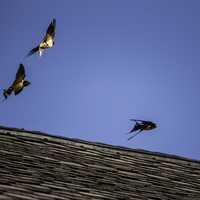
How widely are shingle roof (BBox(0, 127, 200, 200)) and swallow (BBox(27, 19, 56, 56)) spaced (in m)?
1.45

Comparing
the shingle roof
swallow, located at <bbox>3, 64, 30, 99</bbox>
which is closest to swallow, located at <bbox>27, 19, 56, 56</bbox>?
swallow, located at <bbox>3, 64, 30, 99</bbox>

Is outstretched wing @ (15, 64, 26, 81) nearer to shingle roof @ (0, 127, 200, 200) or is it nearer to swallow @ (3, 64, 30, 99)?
swallow @ (3, 64, 30, 99)

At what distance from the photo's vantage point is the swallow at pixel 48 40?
6629 millimetres

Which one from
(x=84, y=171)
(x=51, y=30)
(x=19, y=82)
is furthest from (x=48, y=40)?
(x=84, y=171)

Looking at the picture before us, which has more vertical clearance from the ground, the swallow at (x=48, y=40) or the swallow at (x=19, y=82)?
the swallow at (x=48, y=40)

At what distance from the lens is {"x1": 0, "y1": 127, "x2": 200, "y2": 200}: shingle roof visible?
13.3 ft

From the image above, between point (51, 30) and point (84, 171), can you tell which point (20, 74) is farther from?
point (84, 171)

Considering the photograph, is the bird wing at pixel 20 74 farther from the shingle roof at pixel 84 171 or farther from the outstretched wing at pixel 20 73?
the shingle roof at pixel 84 171

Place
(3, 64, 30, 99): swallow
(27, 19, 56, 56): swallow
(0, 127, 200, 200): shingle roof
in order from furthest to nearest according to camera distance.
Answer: (3, 64, 30, 99): swallow → (27, 19, 56, 56): swallow → (0, 127, 200, 200): shingle roof

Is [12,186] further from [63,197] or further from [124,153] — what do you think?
[124,153]

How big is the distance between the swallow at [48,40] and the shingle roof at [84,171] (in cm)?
145

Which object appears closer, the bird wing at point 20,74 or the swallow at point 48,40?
the swallow at point 48,40

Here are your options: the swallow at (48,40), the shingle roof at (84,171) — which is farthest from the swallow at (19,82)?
the shingle roof at (84,171)

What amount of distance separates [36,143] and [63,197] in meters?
1.73
